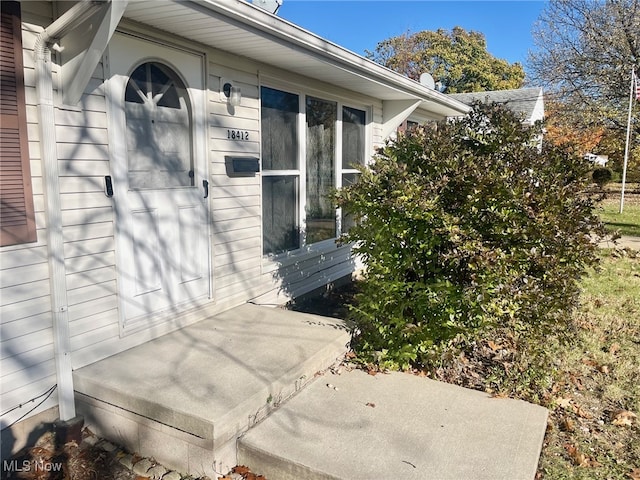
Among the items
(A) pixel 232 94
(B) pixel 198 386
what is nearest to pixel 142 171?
(A) pixel 232 94

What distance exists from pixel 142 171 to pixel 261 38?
141 centimetres

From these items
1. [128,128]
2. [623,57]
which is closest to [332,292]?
[128,128]

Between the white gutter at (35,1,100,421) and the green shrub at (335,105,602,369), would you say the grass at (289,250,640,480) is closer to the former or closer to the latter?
the green shrub at (335,105,602,369)

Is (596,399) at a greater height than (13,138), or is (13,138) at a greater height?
(13,138)

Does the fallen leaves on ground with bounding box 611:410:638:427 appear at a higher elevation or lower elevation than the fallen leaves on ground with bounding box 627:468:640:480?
higher

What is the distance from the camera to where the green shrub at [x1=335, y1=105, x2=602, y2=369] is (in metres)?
3.45

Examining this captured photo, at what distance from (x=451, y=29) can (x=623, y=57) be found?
23.2m

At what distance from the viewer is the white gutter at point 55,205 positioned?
9.20 ft

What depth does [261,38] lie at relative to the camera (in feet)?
12.8

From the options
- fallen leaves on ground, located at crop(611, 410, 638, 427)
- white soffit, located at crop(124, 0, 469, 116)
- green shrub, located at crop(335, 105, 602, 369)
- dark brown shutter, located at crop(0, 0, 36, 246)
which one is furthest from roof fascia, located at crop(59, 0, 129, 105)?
fallen leaves on ground, located at crop(611, 410, 638, 427)

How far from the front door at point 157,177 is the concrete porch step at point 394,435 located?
56.1 inches

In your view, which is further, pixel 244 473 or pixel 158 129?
pixel 158 129

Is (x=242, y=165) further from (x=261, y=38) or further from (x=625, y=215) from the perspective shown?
(x=625, y=215)

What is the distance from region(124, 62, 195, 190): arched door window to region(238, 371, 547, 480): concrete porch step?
1.98 m
